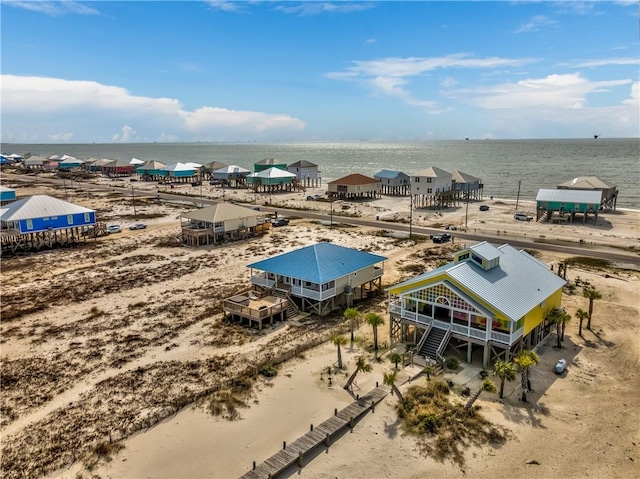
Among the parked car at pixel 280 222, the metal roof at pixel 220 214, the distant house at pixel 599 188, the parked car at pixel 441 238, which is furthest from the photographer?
the distant house at pixel 599 188

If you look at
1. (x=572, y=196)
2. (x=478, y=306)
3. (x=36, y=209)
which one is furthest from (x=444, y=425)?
(x=572, y=196)

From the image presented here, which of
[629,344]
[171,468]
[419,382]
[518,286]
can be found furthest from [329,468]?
[629,344]

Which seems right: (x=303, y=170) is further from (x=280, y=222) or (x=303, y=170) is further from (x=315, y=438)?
(x=315, y=438)

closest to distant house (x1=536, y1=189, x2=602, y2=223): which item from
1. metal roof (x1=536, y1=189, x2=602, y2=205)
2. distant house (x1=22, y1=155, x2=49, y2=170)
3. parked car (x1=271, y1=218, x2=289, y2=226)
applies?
metal roof (x1=536, y1=189, x2=602, y2=205)

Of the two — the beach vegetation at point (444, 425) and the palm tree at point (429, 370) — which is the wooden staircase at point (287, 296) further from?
the beach vegetation at point (444, 425)

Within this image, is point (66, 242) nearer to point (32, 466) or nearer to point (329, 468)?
point (32, 466)

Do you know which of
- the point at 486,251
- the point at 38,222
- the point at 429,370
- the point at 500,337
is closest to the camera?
the point at 429,370

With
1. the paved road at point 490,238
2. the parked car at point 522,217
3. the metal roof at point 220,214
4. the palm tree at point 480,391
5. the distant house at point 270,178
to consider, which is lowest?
the palm tree at point 480,391

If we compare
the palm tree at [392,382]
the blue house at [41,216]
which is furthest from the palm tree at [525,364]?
the blue house at [41,216]
